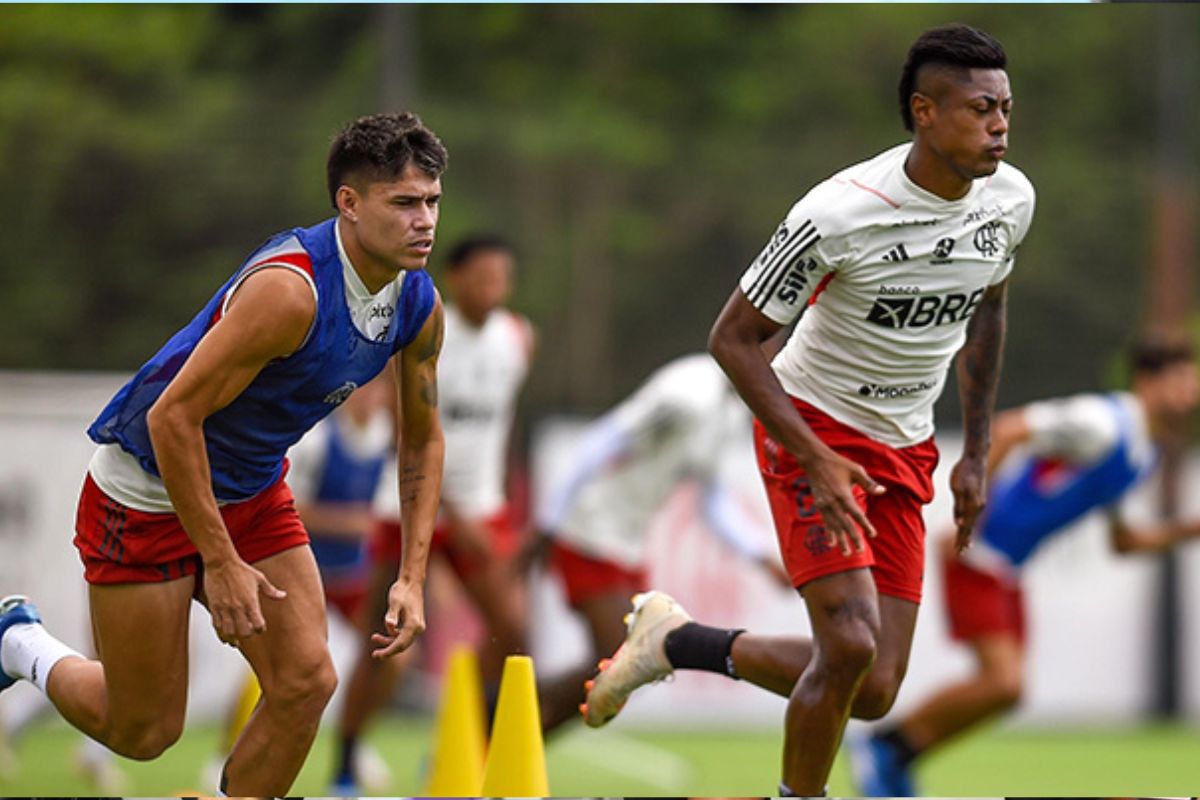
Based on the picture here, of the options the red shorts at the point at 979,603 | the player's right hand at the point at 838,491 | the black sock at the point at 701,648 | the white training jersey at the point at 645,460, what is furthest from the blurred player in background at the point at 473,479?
the player's right hand at the point at 838,491

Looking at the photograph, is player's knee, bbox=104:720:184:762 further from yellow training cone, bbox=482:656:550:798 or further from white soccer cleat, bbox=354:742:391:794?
white soccer cleat, bbox=354:742:391:794

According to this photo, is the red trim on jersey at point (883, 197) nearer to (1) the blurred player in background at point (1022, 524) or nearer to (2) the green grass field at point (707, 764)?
(1) the blurred player in background at point (1022, 524)

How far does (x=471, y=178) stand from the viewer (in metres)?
14.1

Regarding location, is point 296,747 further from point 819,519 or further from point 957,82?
point 957,82

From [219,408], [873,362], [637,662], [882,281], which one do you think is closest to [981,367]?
Answer: [873,362]

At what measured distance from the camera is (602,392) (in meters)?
13.8

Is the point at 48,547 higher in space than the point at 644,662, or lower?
lower

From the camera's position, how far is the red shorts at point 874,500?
548 cm

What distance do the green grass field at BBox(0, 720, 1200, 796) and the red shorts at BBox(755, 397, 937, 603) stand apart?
10.3 feet

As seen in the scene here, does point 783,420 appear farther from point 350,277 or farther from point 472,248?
point 472,248

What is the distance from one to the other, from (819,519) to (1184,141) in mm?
9426

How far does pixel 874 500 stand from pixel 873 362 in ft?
1.34

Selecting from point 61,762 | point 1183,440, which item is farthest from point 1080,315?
point 61,762

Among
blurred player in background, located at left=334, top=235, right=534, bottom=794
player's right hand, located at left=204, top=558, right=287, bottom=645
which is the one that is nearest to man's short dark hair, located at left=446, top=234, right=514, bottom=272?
blurred player in background, located at left=334, top=235, right=534, bottom=794
